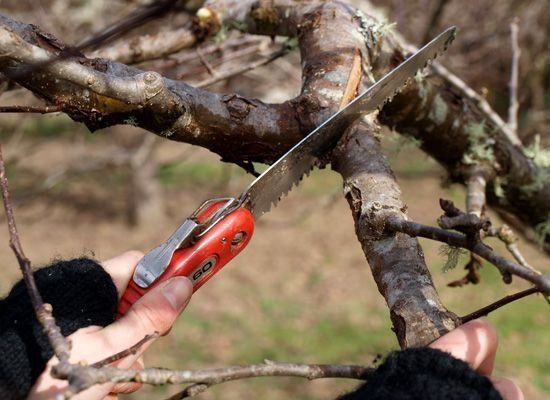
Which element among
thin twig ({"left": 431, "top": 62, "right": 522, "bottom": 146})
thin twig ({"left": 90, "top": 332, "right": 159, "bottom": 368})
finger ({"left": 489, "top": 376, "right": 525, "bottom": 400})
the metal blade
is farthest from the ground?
thin twig ({"left": 90, "top": 332, "right": 159, "bottom": 368})

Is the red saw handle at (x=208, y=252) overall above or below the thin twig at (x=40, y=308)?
above

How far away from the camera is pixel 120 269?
5.05ft

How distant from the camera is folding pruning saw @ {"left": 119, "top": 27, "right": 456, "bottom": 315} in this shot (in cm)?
148

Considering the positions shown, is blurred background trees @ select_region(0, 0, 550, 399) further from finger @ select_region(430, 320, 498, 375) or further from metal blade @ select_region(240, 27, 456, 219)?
finger @ select_region(430, 320, 498, 375)

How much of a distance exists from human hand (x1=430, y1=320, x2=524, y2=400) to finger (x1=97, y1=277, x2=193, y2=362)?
534 mm

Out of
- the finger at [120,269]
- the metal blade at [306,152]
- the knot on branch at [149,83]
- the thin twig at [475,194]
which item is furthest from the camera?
the thin twig at [475,194]

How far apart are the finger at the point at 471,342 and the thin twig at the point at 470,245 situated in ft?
0.39

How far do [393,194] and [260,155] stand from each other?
408 mm

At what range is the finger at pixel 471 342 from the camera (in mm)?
1133

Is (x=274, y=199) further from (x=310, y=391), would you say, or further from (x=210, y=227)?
(x=310, y=391)

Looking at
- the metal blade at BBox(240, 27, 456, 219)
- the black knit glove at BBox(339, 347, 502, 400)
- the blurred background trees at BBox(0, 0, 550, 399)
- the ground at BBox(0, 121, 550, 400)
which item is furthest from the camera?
the ground at BBox(0, 121, 550, 400)

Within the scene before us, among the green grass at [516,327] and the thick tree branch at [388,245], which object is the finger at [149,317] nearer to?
the thick tree branch at [388,245]

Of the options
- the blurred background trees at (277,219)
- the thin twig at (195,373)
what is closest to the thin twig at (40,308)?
the thin twig at (195,373)

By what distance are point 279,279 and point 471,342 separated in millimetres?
6361
